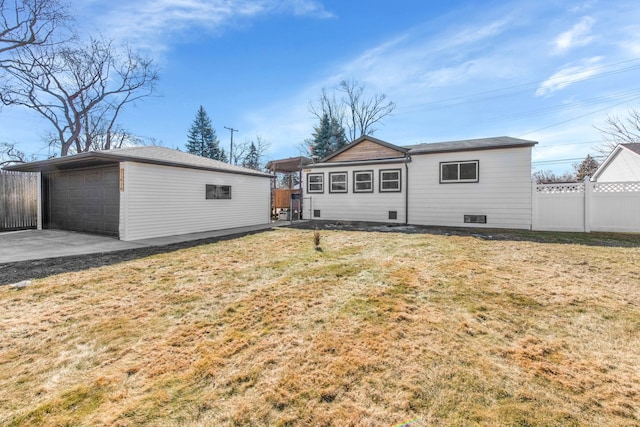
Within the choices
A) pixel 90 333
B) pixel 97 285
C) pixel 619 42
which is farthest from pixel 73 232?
pixel 619 42

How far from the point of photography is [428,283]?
398cm

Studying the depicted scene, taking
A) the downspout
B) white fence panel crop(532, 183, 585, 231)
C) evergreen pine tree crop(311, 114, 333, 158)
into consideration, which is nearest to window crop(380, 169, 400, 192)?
the downspout

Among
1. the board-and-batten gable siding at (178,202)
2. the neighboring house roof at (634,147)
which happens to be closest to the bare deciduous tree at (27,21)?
the board-and-batten gable siding at (178,202)

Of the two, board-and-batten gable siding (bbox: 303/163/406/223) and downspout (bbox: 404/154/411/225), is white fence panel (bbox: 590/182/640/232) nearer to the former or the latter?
downspout (bbox: 404/154/411/225)

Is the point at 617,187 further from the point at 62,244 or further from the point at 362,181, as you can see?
the point at 62,244

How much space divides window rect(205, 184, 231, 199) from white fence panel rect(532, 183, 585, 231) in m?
11.2

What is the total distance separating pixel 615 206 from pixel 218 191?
44.3 ft

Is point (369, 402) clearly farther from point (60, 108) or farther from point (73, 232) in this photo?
point (60, 108)

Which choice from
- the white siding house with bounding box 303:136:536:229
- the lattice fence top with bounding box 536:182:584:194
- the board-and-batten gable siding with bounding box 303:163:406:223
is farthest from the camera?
the board-and-batten gable siding with bounding box 303:163:406:223

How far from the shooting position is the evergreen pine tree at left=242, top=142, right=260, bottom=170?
35.5m

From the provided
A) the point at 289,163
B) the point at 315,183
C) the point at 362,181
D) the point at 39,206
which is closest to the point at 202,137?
the point at 289,163

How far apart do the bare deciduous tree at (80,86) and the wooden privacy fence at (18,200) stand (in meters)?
10.4

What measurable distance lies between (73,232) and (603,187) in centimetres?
1788

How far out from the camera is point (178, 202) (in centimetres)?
927
